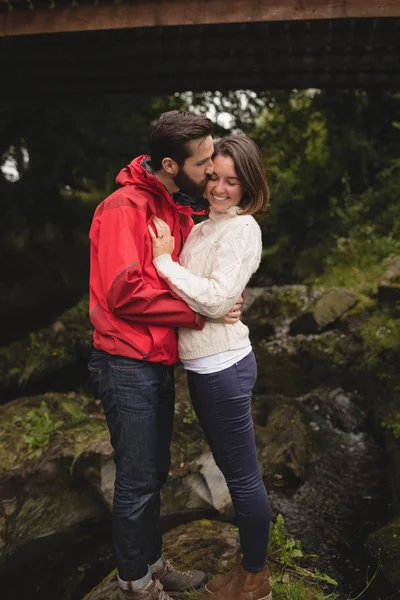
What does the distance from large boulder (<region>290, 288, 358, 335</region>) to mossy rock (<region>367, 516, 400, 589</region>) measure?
5.06m

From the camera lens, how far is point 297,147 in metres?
13.8

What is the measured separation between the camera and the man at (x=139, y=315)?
225 centimetres

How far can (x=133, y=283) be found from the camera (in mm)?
2209

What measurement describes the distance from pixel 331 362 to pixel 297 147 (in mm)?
7805

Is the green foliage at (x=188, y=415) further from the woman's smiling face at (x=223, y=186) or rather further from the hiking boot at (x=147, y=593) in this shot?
the woman's smiling face at (x=223, y=186)

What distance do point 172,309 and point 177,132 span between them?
0.76 meters

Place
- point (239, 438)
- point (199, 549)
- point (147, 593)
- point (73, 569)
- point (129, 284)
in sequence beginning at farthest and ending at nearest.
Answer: point (73, 569), point (199, 549), point (147, 593), point (239, 438), point (129, 284)

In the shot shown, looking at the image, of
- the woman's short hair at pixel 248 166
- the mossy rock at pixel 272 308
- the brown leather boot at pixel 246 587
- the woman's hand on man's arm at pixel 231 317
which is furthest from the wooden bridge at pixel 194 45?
the mossy rock at pixel 272 308

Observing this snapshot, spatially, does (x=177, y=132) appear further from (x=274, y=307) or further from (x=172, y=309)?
(x=274, y=307)

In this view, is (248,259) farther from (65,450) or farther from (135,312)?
(65,450)

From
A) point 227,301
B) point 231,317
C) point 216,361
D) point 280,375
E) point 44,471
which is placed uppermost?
point 227,301

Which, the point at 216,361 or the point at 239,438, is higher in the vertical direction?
the point at 216,361

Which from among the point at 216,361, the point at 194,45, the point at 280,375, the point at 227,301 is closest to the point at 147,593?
the point at 216,361

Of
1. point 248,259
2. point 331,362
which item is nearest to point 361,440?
point 331,362
